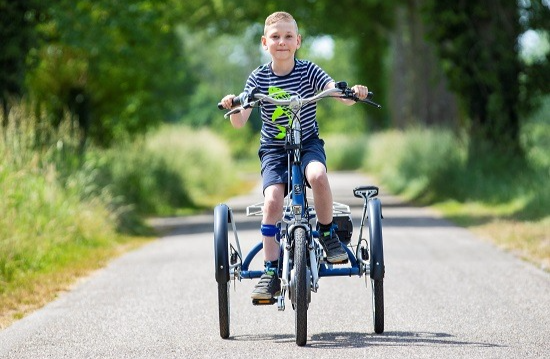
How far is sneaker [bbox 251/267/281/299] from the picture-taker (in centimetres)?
786

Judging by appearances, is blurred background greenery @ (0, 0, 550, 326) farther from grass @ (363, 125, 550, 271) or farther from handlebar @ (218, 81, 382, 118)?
handlebar @ (218, 81, 382, 118)

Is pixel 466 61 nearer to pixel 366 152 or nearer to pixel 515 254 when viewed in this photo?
pixel 515 254

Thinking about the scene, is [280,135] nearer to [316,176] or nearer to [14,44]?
[316,176]

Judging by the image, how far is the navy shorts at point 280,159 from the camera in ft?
26.3

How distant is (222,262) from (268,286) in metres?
0.34

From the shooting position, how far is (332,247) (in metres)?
8.15

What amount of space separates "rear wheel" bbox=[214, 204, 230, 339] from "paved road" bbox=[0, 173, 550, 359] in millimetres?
148

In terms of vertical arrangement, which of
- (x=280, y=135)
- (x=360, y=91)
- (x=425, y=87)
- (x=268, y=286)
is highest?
(x=425, y=87)

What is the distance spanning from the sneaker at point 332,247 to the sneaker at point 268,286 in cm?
36

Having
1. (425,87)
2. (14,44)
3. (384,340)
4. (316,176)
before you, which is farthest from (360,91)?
(425,87)

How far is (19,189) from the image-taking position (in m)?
14.2

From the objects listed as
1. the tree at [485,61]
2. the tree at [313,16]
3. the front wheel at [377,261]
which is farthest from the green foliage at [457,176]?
the front wheel at [377,261]

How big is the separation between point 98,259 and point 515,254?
4.59 meters

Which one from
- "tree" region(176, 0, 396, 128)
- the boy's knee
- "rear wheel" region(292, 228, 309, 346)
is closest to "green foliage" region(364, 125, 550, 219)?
"tree" region(176, 0, 396, 128)
